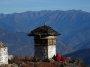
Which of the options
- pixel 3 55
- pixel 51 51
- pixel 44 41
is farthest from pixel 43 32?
pixel 3 55

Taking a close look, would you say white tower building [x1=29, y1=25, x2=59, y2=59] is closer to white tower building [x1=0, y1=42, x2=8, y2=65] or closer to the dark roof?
the dark roof

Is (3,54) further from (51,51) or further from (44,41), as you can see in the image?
(51,51)

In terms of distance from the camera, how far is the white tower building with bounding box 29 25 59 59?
25.1m

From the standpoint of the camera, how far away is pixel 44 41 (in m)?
25.2

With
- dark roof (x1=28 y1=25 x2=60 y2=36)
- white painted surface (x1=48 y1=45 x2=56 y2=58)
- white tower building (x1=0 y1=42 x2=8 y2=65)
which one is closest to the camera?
white tower building (x1=0 y1=42 x2=8 y2=65)

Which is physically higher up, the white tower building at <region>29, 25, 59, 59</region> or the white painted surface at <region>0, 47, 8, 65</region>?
the white tower building at <region>29, 25, 59, 59</region>

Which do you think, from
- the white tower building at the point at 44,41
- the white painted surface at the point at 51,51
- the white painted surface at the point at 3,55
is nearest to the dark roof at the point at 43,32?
the white tower building at the point at 44,41

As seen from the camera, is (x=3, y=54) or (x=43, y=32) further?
(x=43, y=32)

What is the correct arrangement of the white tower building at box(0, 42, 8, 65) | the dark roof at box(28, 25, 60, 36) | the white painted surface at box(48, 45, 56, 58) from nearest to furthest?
1. the white tower building at box(0, 42, 8, 65)
2. the dark roof at box(28, 25, 60, 36)
3. the white painted surface at box(48, 45, 56, 58)

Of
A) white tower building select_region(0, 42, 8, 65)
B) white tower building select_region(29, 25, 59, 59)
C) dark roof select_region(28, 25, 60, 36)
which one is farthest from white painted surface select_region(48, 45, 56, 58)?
white tower building select_region(0, 42, 8, 65)

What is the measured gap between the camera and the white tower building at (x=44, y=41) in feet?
82.2

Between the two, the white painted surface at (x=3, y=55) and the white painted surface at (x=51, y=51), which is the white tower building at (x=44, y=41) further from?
the white painted surface at (x=3, y=55)

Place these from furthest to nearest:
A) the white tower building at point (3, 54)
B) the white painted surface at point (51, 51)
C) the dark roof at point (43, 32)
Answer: the white painted surface at point (51, 51) → the dark roof at point (43, 32) → the white tower building at point (3, 54)

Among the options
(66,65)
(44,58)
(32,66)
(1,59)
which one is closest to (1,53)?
(1,59)
